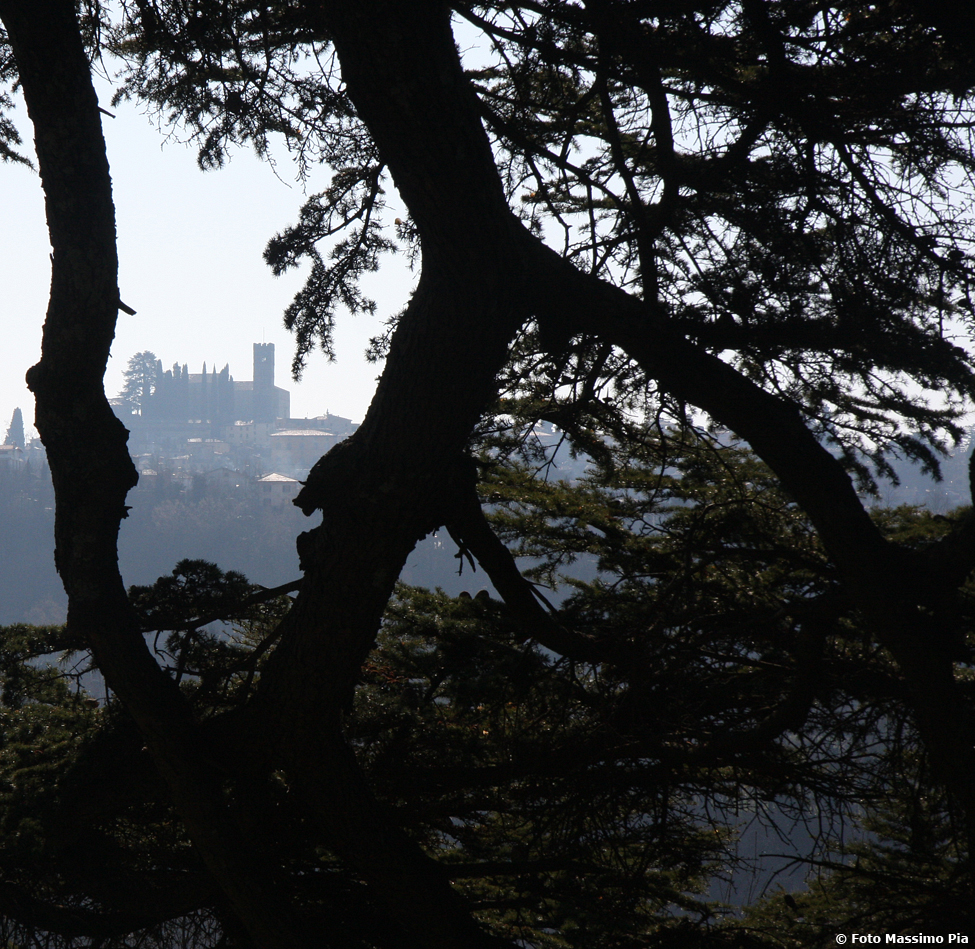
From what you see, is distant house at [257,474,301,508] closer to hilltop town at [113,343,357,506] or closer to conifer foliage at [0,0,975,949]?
hilltop town at [113,343,357,506]

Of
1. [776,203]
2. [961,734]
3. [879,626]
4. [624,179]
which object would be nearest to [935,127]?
[776,203]

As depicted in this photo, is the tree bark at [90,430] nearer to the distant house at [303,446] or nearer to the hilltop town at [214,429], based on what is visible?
the distant house at [303,446]

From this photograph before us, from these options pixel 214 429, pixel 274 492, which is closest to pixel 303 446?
pixel 274 492

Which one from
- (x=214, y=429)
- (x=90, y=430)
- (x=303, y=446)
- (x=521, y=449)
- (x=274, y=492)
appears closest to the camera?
(x=90, y=430)

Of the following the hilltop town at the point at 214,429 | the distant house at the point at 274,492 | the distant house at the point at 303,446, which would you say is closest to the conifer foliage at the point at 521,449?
the distant house at the point at 303,446

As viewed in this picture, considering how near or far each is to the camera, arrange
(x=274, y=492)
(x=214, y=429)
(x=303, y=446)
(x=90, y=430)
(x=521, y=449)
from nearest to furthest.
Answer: (x=90, y=430) → (x=521, y=449) → (x=303, y=446) → (x=274, y=492) → (x=214, y=429)

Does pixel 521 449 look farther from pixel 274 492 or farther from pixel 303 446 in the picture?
pixel 274 492

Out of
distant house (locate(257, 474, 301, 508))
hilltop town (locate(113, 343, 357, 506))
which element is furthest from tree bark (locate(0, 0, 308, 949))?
distant house (locate(257, 474, 301, 508))

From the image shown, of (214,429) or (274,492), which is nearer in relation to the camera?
(274,492)

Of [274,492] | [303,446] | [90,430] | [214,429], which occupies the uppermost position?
[214,429]

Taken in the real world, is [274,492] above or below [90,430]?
above

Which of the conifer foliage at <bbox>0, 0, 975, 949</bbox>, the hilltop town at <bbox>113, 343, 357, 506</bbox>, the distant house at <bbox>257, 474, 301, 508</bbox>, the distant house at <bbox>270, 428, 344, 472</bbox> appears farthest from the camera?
the hilltop town at <bbox>113, 343, 357, 506</bbox>

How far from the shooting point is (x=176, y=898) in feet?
11.1

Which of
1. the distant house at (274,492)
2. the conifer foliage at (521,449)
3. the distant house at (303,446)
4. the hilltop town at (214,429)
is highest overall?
the hilltop town at (214,429)
